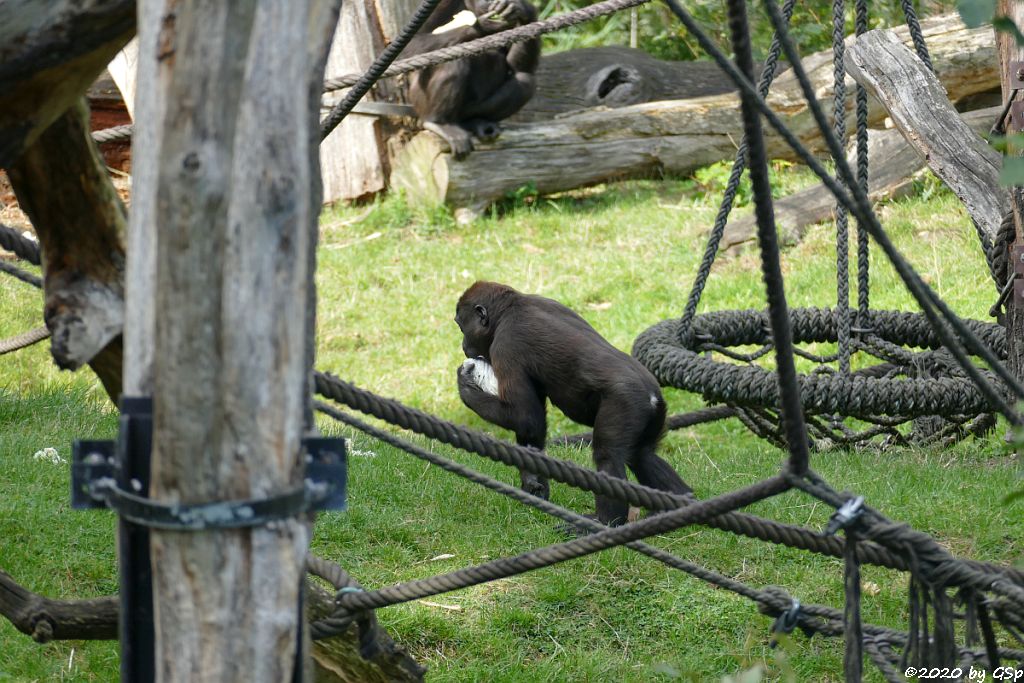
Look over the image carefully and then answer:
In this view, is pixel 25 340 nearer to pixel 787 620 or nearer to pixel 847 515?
pixel 787 620

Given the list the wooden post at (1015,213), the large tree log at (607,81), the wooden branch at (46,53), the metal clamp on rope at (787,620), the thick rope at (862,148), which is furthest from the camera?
the large tree log at (607,81)

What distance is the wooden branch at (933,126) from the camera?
13.8 feet

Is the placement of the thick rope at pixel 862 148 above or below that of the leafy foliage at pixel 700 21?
below

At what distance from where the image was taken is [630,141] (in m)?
9.39

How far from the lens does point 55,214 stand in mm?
1988

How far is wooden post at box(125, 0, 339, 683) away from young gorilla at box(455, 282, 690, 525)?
2666 mm

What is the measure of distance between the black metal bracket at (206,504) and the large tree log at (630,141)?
737 centimetres

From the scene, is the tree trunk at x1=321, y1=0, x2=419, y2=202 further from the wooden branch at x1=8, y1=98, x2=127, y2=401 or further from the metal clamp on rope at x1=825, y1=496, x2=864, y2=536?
the metal clamp on rope at x1=825, y1=496, x2=864, y2=536

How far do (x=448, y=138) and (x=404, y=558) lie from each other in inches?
220

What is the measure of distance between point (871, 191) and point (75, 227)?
7460mm

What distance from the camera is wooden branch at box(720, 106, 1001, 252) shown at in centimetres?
822

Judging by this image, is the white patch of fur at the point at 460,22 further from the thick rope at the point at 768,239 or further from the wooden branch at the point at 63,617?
the thick rope at the point at 768,239

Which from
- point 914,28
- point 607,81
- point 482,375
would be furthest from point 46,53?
point 607,81

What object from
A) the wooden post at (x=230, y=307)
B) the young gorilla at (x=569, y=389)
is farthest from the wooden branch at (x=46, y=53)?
the young gorilla at (x=569, y=389)
